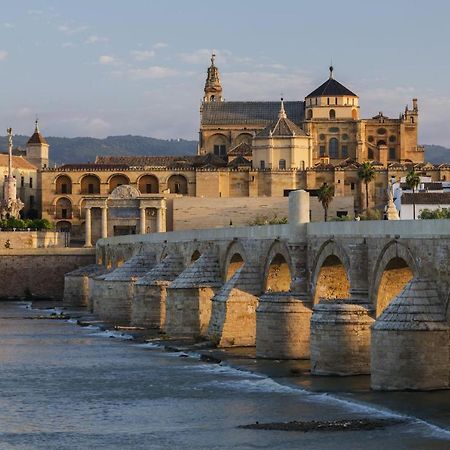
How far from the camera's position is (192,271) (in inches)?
2297

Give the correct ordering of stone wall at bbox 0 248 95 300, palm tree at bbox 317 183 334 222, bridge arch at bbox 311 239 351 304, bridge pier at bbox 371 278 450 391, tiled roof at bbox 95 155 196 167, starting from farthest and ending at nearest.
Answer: tiled roof at bbox 95 155 196 167
palm tree at bbox 317 183 334 222
stone wall at bbox 0 248 95 300
bridge arch at bbox 311 239 351 304
bridge pier at bbox 371 278 450 391

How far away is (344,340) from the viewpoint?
39219mm

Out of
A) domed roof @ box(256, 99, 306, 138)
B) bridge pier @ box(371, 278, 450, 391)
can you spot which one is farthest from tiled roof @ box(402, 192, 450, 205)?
bridge pier @ box(371, 278, 450, 391)

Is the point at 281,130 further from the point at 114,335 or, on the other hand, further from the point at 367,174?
the point at 114,335

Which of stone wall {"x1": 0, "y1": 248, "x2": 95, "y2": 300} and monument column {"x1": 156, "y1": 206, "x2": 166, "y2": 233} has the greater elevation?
monument column {"x1": 156, "y1": 206, "x2": 166, "y2": 233}

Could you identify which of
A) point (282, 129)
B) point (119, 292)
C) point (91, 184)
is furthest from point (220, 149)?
point (119, 292)

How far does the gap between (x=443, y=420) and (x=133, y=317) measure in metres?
36.0

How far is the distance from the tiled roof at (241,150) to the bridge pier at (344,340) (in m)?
96.3

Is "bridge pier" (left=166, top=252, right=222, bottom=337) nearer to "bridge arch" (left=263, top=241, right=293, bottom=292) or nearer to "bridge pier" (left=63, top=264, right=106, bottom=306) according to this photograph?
"bridge arch" (left=263, top=241, right=293, bottom=292)

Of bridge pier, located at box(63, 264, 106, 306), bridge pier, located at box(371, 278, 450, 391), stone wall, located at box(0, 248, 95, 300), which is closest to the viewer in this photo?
bridge pier, located at box(371, 278, 450, 391)

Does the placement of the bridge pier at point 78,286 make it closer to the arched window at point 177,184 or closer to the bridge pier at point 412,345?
the arched window at point 177,184

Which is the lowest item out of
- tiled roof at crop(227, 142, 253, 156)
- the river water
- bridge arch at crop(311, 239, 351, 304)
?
the river water

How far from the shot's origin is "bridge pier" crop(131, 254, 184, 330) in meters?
64.2

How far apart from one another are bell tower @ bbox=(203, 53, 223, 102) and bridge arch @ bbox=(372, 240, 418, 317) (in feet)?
371
